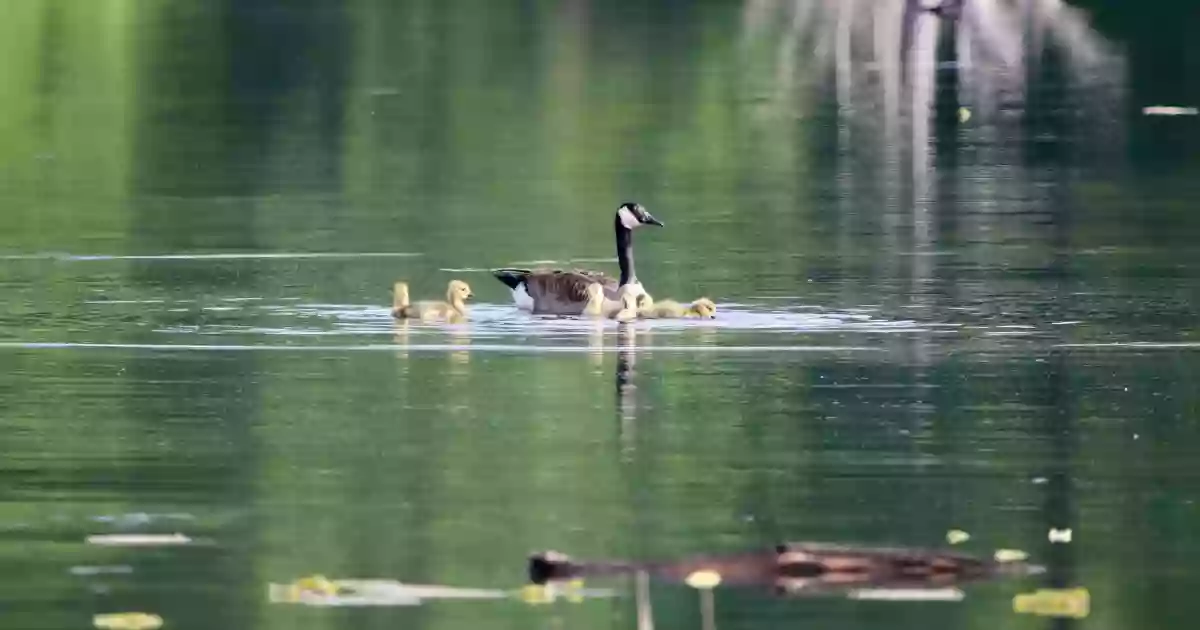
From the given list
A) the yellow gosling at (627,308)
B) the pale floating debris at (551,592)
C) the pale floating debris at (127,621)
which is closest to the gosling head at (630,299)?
the yellow gosling at (627,308)

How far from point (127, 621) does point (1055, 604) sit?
253cm

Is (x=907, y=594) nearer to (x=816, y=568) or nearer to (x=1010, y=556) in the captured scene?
(x=816, y=568)

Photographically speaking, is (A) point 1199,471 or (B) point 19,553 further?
(A) point 1199,471

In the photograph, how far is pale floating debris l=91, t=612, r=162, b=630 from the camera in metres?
9.05

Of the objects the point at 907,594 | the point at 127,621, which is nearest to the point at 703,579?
the point at 907,594

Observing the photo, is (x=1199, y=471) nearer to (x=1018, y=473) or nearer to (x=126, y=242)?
(x=1018, y=473)

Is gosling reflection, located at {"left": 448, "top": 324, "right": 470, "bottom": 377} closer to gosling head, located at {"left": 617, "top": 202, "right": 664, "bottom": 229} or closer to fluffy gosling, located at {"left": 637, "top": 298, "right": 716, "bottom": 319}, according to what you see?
fluffy gosling, located at {"left": 637, "top": 298, "right": 716, "bottom": 319}

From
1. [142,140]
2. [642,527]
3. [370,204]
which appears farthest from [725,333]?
[142,140]

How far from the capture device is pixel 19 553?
33.6 ft

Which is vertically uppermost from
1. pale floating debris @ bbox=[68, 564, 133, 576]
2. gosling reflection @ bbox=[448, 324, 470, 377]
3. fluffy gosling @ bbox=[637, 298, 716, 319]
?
fluffy gosling @ bbox=[637, 298, 716, 319]

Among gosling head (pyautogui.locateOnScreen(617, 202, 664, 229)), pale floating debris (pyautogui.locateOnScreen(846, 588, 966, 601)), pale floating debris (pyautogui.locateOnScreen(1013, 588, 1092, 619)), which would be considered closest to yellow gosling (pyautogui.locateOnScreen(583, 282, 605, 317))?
gosling head (pyautogui.locateOnScreen(617, 202, 664, 229))

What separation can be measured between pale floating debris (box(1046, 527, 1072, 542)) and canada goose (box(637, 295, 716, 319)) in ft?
19.4

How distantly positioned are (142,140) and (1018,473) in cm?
1902

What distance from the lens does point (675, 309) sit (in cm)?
1659
